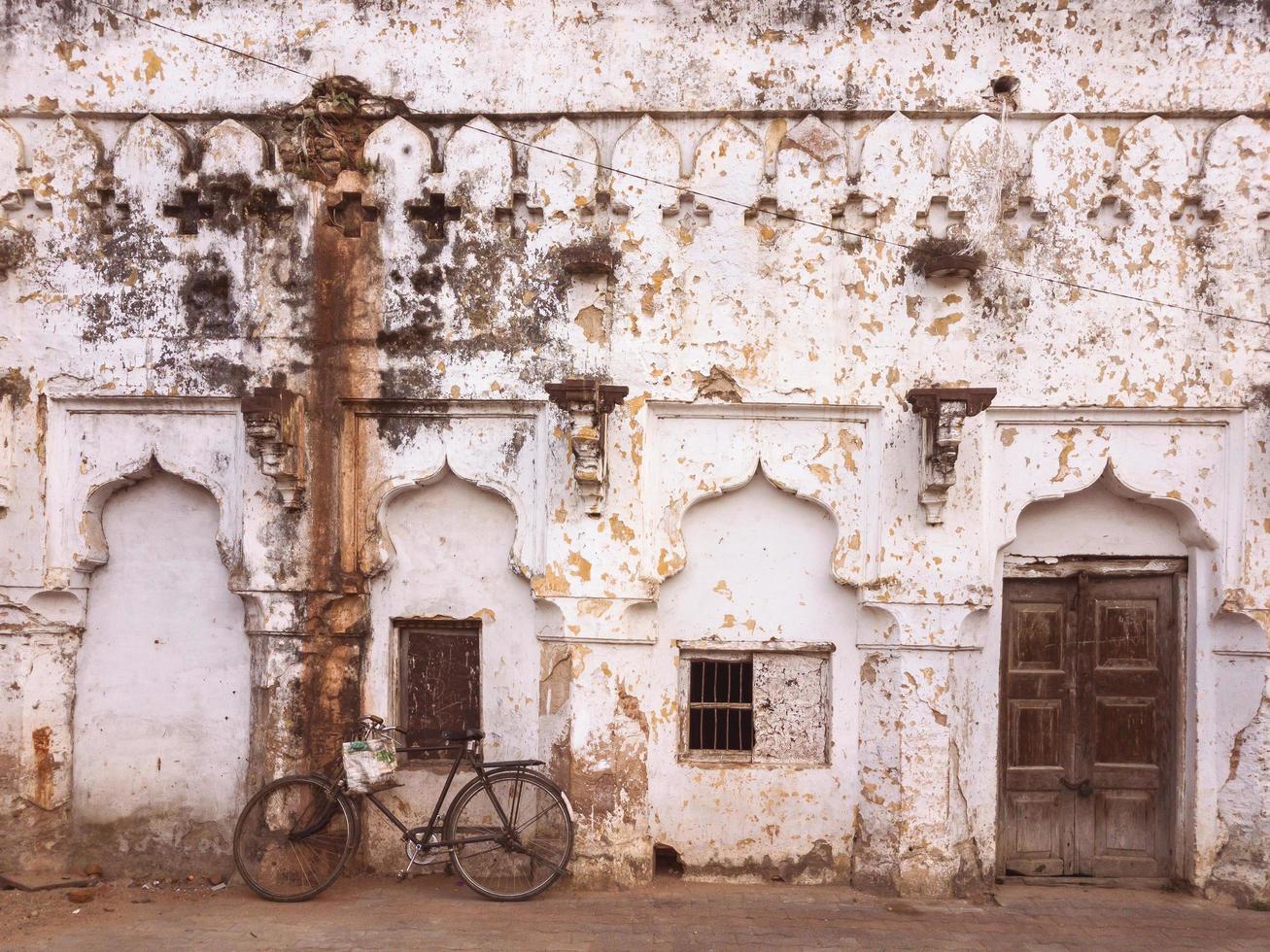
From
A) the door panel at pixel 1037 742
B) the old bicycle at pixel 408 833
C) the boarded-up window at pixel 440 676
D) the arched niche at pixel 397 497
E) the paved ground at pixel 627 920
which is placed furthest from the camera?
the boarded-up window at pixel 440 676

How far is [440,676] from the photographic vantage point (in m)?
6.67

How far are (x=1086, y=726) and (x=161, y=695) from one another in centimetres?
651

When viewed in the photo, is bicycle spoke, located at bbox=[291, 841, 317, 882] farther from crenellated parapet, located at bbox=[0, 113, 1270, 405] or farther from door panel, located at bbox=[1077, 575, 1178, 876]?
door panel, located at bbox=[1077, 575, 1178, 876]

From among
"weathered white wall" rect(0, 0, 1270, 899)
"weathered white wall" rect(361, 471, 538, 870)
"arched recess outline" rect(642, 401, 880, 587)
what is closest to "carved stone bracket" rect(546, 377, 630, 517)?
"weathered white wall" rect(0, 0, 1270, 899)

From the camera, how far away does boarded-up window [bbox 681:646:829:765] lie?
6.48 metres

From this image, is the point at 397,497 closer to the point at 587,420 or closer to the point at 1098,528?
the point at 587,420

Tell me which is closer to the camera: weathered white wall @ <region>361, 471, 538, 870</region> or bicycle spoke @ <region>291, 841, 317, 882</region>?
bicycle spoke @ <region>291, 841, 317, 882</region>

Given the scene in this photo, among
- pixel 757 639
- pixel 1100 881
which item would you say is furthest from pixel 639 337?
pixel 1100 881

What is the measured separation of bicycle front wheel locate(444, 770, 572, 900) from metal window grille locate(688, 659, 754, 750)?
42.8 inches

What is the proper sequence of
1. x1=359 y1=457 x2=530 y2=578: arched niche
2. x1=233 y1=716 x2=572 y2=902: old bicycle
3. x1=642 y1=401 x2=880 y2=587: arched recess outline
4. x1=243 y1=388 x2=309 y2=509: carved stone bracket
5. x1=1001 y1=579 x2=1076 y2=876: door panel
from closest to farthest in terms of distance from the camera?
x1=243 y1=388 x2=309 y2=509: carved stone bracket → x1=233 y1=716 x2=572 y2=902: old bicycle → x1=642 y1=401 x2=880 y2=587: arched recess outline → x1=359 y1=457 x2=530 y2=578: arched niche → x1=1001 y1=579 x2=1076 y2=876: door panel

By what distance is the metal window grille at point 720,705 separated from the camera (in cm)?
653

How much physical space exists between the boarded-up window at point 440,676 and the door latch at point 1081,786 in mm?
4124

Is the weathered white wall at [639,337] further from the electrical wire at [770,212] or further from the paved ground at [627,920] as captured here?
the paved ground at [627,920]

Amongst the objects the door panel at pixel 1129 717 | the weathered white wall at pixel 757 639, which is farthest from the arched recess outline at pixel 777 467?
the door panel at pixel 1129 717
